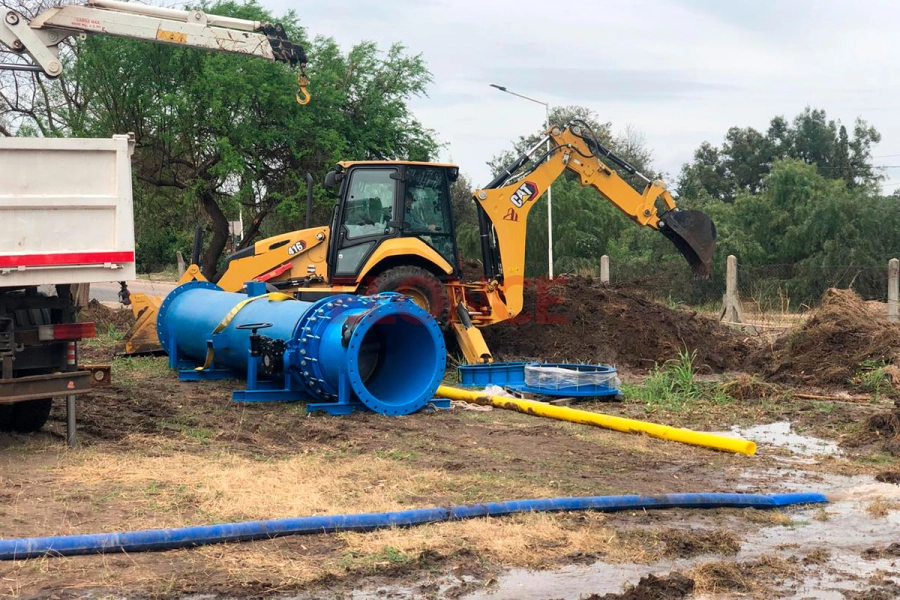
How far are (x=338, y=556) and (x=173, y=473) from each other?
247cm

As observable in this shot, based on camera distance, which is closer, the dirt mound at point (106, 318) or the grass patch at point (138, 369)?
the grass patch at point (138, 369)

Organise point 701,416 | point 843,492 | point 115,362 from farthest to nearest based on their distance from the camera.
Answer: point 115,362, point 701,416, point 843,492

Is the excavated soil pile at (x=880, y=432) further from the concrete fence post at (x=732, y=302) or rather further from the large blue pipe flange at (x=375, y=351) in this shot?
the concrete fence post at (x=732, y=302)

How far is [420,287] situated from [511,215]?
6.80ft

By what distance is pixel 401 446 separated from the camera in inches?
357

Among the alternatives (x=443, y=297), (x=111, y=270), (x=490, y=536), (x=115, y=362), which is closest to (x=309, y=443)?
(x=111, y=270)

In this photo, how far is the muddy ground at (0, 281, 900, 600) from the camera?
210 inches

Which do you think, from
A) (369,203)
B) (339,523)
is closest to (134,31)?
(369,203)

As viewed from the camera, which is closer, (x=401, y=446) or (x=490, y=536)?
(x=490, y=536)

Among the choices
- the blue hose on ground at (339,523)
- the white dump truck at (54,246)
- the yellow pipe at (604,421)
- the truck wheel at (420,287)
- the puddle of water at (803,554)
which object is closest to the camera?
the puddle of water at (803,554)

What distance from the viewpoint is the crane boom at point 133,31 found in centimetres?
1127

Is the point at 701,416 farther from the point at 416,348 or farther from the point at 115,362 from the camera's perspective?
the point at 115,362

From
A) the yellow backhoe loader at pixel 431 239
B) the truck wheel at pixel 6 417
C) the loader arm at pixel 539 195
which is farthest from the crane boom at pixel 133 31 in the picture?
the truck wheel at pixel 6 417

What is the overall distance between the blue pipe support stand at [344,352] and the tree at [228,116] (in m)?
11.8
